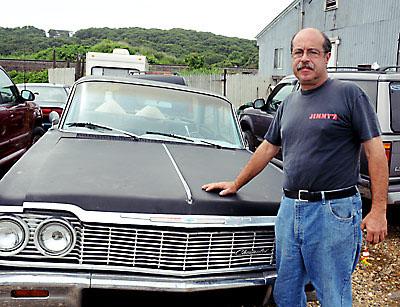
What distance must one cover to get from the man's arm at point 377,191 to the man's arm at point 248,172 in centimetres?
70

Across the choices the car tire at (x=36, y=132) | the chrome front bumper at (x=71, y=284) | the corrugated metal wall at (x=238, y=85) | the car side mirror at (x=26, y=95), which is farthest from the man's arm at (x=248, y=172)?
the corrugated metal wall at (x=238, y=85)

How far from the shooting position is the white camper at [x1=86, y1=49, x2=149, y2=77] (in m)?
17.5

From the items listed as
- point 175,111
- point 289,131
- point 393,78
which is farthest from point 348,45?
point 289,131

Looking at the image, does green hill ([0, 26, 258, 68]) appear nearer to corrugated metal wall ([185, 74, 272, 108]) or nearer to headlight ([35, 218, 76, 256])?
corrugated metal wall ([185, 74, 272, 108])

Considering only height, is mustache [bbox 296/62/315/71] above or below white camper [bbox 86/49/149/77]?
below

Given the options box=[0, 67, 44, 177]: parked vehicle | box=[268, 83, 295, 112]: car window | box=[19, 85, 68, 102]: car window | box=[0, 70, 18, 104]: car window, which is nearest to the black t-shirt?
box=[0, 67, 44, 177]: parked vehicle

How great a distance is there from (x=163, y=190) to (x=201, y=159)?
2.93ft

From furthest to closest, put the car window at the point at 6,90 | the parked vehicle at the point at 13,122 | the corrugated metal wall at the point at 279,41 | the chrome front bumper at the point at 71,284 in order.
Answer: the corrugated metal wall at the point at 279,41, the car window at the point at 6,90, the parked vehicle at the point at 13,122, the chrome front bumper at the point at 71,284

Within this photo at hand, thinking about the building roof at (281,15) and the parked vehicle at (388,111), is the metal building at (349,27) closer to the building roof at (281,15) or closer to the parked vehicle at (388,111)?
the building roof at (281,15)

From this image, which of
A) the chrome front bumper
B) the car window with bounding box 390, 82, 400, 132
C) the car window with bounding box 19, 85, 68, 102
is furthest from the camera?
the car window with bounding box 19, 85, 68, 102

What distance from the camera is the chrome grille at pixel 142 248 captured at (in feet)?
8.37

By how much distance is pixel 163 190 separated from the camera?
8.99 feet

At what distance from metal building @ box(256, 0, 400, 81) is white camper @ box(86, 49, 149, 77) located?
7268 mm

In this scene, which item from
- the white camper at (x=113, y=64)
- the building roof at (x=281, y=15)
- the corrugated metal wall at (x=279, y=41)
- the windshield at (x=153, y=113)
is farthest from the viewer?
the corrugated metal wall at (x=279, y=41)
